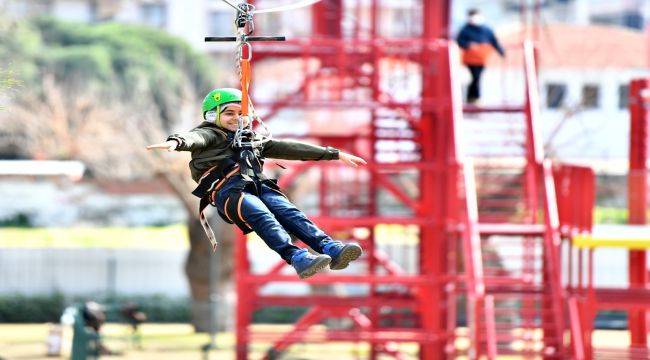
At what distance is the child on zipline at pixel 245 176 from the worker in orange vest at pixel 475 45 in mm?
11938

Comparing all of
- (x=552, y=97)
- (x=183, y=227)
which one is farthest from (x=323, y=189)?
(x=183, y=227)

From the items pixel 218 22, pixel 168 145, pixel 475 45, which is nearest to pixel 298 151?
pixel 168 145

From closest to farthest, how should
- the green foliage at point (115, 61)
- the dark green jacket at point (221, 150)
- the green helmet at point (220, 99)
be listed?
1. the dark green jacket at point (221, 150)
2. the green helmet at point (220, 99)
3. the green foliage at point (115, 61)

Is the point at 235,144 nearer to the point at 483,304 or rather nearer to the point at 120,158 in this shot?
the point at 483,304

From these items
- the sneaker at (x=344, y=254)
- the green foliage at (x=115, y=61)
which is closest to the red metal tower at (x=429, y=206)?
the sneaker at (x=344, y=254)

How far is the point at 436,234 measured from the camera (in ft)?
73.0

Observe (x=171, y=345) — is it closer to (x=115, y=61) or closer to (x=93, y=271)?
(x=93, y=271)

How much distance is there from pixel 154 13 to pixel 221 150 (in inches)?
2097

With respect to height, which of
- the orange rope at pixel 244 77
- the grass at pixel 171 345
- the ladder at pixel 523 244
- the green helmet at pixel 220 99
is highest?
the orange rope at pixel 244 77

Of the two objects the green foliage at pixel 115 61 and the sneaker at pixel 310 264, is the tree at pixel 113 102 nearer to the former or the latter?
the green foliage at pixel 115 61

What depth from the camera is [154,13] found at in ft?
205

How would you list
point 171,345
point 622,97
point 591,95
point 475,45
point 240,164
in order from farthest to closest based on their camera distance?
point 622,97 → point 591,95 → point 171,345 → point 475,45 → point 240,164

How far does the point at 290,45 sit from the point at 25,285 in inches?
771

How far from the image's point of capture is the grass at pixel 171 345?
2703cm
